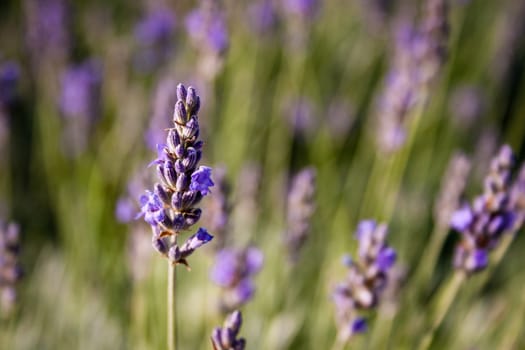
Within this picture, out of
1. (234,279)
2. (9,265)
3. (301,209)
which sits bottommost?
(234,279)

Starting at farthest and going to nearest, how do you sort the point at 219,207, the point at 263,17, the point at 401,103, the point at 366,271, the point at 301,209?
1. the point at 263,17
2. the point at 401,103
3. the point at 301,209
4. the point at 219,207
5. the point at 366,271

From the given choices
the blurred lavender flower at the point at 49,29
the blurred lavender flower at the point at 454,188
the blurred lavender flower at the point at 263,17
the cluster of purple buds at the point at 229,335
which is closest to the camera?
the cluster of purple buds at the point at 229,335

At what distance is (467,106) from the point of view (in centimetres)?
377

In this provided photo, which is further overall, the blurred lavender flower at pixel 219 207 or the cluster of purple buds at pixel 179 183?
the blurred lavender flower at pixel 219 207

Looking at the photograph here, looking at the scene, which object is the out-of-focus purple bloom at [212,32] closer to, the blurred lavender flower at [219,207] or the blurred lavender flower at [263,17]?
the blurred lavender flower at [219,207]

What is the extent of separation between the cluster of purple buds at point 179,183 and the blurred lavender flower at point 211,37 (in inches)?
44.9

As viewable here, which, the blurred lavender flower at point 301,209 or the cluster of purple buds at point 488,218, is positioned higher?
the blurred lavender flower at point 301,209

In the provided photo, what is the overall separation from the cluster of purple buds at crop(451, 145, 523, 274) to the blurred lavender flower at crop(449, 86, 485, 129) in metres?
2.33

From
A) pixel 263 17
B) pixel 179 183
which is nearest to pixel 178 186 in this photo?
pixel 179 183

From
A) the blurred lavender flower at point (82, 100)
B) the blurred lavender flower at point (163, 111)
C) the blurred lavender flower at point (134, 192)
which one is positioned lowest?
the blurred lavender flower at point (134, 192)

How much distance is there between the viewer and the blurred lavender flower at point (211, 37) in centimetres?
218

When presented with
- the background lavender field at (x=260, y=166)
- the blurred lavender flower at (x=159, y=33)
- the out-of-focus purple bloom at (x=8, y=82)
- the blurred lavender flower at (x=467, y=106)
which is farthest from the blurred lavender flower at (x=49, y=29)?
the blurred lavender flower at (x=467, y=106)

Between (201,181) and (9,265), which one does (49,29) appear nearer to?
(9,265)

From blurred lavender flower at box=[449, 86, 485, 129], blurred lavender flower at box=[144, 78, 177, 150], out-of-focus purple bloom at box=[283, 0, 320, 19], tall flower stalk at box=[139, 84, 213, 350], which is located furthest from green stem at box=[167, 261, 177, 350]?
blurred lavender flower at box=[449, 86, 485, 129]
